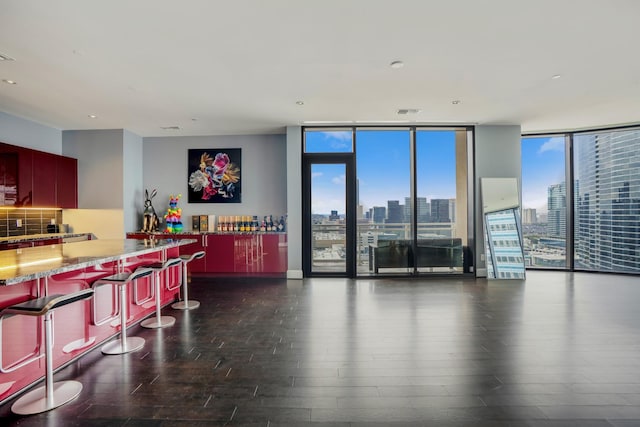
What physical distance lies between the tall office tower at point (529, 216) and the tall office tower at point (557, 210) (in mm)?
268

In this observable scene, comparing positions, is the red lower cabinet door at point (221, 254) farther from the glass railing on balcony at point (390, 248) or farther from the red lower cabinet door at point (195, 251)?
the glass railing on balcony at point (390, 248)

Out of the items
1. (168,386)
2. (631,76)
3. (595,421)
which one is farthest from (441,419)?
(631,76)

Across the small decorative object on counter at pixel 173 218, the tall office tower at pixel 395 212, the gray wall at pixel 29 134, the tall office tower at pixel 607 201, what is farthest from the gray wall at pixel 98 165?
the tall office tower at pixel 607 201

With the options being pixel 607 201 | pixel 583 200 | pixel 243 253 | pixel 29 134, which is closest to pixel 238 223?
pixel 243 253

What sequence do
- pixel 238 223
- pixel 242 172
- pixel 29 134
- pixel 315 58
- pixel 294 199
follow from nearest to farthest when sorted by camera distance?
pixel 315 58 → pixel 29 134 → pixel 294 199 → pixel 238 223 → pixel 242 172

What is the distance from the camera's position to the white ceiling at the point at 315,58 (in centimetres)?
254

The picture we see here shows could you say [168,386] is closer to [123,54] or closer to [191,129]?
[123,54]

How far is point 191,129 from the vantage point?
6152 mm

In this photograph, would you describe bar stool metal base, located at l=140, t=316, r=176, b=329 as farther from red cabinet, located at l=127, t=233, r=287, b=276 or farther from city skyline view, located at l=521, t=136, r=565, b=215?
city skyline view, located at l=521, t=136, r=565, b=215

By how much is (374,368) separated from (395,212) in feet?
12.9

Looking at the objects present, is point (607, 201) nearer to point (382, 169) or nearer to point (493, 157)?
point (493, 157)

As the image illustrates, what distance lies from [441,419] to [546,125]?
20.5 ft

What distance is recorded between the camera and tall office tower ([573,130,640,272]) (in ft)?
20.1

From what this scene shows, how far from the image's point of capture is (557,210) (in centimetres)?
661
